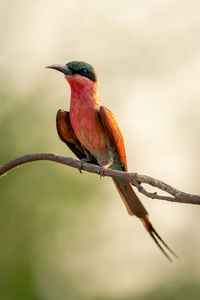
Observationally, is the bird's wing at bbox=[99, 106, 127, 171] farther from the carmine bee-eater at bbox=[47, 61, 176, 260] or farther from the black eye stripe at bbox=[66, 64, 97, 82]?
the black eye stripe at bbox=[66, 64, 97, 82]

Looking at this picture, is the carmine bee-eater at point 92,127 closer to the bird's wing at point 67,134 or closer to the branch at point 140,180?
the bird's wing at point 67,134


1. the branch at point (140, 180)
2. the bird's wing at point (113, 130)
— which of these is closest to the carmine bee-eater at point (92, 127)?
the bird's wing at point (113, 130)

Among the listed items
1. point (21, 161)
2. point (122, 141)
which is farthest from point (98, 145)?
point (21, 161)

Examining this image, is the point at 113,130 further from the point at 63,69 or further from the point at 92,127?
the point at 63,69

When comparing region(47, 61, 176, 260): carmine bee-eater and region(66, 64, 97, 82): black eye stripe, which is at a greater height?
region(66, 64, 97, 82): black eye stripe

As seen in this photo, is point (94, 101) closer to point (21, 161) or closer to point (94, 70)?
point (94, 70)


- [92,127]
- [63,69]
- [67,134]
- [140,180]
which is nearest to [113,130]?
[92,127]

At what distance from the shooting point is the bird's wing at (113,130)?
267cm

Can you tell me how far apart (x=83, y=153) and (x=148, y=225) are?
0.67 metres

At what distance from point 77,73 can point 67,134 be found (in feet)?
1.23

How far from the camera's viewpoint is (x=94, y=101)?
2801 mm

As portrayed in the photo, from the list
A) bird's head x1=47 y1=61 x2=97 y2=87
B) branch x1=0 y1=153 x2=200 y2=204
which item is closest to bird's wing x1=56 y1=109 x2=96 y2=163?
bird's head x1=47 y1=61 x2=97 y2=87

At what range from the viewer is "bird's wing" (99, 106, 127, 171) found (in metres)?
2.67

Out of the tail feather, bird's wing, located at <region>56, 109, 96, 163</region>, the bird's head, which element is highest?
the bird's head
